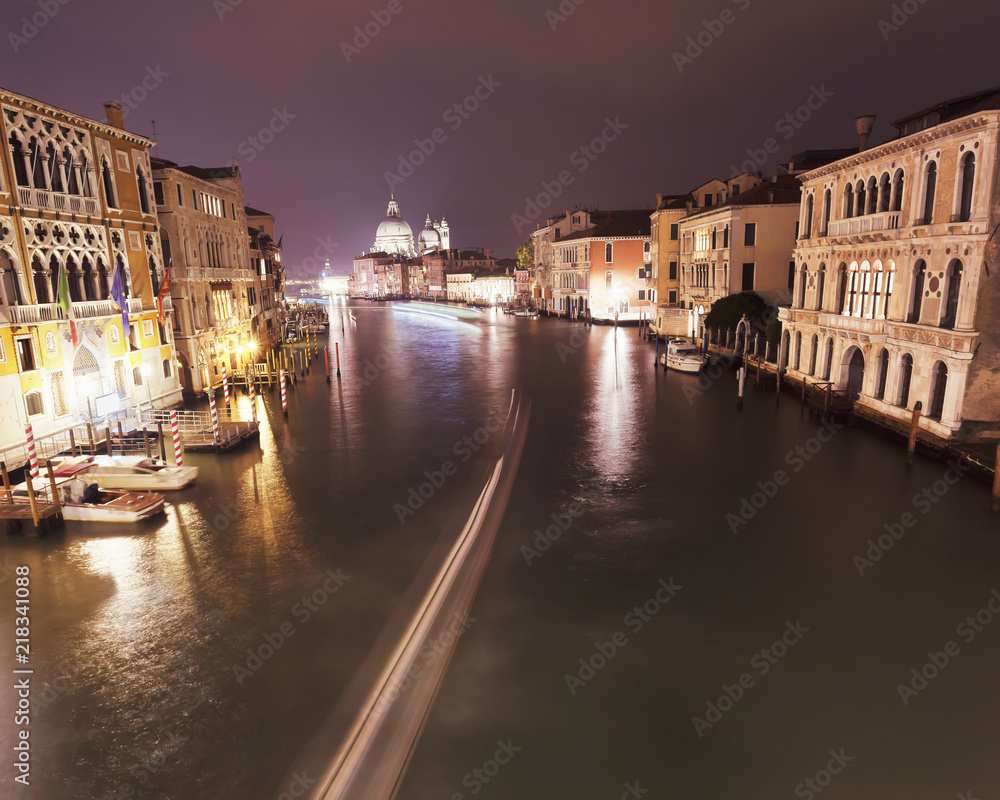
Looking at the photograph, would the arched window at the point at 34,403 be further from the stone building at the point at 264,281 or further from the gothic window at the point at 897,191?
the gothic window at the point at 897,191

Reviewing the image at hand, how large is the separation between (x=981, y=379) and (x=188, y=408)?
32.0 meters

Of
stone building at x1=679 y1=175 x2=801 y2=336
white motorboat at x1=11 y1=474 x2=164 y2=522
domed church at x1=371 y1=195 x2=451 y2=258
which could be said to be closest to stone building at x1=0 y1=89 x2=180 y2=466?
white motorboat at x1=11 y1=474 x2=164 y2=522

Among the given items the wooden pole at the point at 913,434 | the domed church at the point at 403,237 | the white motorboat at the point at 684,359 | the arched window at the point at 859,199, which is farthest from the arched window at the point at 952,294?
the domed church at the point at 403,237

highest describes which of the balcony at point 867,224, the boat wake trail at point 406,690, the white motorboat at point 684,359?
the balcony at point 867,224

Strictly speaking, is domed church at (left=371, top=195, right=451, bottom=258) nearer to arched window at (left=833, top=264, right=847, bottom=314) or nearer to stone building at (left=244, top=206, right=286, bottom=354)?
stone building at (left=244, top=206, right=286, bottom=354)

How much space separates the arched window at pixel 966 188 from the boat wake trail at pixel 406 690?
1764cm

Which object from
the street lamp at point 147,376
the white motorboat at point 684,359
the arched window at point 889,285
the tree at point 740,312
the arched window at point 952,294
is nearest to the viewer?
the arched window at point 952,294

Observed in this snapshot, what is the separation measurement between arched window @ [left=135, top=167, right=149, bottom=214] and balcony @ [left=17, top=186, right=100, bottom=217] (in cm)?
324

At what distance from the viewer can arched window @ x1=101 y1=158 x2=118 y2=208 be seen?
24.7 m

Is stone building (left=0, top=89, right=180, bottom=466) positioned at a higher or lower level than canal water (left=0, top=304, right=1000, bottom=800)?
higher

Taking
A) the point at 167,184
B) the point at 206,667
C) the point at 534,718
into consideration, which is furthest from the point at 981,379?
the point at 167,184

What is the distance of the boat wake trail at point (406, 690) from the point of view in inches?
311

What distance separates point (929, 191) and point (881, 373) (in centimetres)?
682

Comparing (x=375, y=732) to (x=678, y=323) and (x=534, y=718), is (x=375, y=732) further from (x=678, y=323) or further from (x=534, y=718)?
(x=678, y=323)
